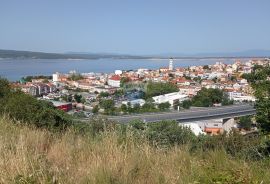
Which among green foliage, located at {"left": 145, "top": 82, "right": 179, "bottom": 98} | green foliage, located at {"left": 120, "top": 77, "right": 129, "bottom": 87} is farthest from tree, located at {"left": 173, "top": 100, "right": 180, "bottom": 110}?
green foliage, located at {"left": 120, "top": 77, "right": 129, "bottom": 87}

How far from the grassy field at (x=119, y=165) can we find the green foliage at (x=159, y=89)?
159 ft

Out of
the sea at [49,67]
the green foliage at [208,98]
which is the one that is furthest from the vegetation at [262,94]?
the sea at [49,67]

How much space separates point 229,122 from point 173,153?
25.6m

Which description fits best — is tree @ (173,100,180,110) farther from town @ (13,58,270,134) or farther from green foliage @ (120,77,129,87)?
green foliage @ (120,77,129,87)

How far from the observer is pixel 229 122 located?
27391 mm

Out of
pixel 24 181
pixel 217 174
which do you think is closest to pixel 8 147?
pixel 24 181

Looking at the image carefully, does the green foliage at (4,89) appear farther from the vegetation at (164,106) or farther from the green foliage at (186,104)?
the green foliage at (186,104)

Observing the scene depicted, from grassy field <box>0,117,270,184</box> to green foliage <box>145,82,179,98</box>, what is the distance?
4859 centimetres

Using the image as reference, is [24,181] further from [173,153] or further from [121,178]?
[173,153]

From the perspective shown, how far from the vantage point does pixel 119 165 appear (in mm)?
2328

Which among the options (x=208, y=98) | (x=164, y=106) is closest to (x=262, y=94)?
(x=164, y=106)

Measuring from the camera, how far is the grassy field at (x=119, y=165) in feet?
6.56

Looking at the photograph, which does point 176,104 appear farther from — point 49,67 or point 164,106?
point 49,67

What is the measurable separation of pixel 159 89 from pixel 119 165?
5179 cm
